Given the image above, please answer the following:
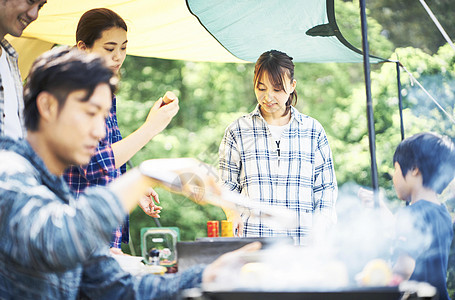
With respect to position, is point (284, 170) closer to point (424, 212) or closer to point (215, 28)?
point (424, 212)

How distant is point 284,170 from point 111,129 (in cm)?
91

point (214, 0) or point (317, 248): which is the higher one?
point (214, 0)

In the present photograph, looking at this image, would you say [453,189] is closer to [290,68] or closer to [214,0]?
[290,68]

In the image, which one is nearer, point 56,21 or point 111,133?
point 111,133

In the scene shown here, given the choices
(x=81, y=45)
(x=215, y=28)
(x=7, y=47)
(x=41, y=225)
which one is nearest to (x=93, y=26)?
(x=81, y=45)

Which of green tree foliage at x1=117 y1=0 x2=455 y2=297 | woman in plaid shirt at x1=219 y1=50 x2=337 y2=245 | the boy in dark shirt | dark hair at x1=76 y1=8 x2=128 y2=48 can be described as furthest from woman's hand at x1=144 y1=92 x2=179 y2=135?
green tree foliage at x1=117 y1=0 x2=455 y2=297

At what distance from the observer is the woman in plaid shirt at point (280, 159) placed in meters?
2.63

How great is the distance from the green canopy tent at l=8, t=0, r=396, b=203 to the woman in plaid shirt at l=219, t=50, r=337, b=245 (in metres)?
0.68

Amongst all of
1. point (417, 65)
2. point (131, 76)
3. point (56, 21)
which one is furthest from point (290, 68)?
point (131, 76)

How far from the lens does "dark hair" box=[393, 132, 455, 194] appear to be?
2.05 meters

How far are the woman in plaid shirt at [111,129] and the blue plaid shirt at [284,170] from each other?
69cm

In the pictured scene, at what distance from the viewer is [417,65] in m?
8.48

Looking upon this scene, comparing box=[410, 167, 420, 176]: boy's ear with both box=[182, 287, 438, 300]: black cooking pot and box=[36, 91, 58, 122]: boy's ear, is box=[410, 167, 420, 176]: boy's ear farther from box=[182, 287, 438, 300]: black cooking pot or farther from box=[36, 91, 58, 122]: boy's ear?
box=[36, 91, 58, 122]: boy's ear

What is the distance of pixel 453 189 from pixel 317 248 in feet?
7.96
